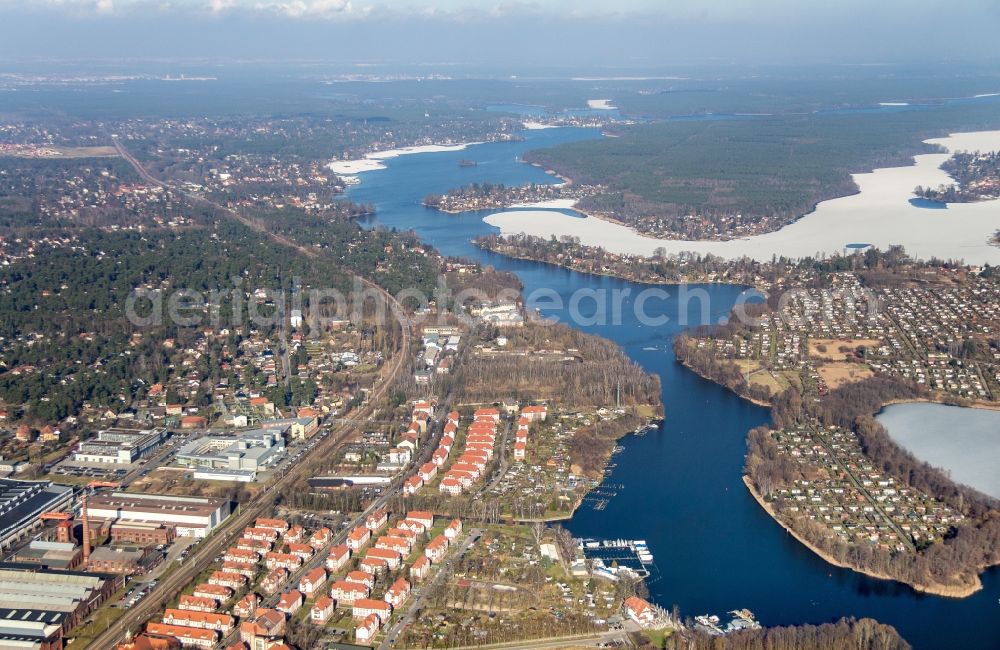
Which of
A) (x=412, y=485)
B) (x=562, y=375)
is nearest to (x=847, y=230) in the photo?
(x=562, y=375)

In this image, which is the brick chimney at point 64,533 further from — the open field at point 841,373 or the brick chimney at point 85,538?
the open field at point 841,373

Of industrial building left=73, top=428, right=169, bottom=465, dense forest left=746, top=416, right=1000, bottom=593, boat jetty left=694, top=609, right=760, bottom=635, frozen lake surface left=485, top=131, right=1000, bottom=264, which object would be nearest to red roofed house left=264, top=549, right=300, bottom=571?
industrial building left=73, top=428, right=169, bottom=465

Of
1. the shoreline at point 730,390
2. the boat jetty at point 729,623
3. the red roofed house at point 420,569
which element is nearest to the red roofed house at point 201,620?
the red roofed house at point 420,569

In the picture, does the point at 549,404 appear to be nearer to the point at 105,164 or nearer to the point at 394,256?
the point at 394,256

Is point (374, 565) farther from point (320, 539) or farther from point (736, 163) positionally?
point (736, 163)

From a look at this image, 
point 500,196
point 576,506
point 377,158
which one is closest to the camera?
point 576,506

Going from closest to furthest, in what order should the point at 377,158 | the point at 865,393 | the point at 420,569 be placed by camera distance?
the point at 420,569 < the point at 865,393 < the point at 377,158

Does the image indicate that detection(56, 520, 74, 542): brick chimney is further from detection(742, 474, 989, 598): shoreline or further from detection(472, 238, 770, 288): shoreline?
detection(472, 238, 770, 288): shoreline
